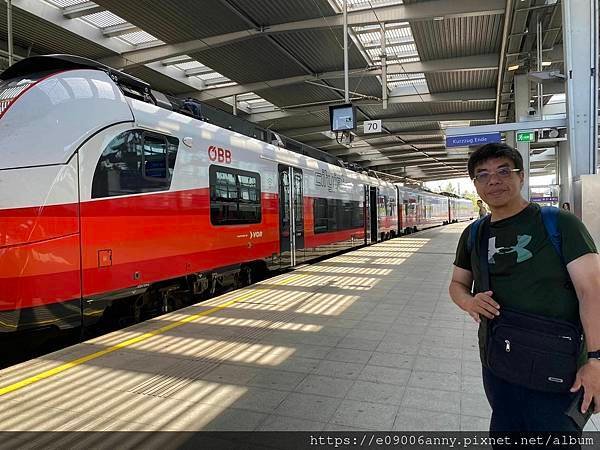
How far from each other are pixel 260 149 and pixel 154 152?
3.42m

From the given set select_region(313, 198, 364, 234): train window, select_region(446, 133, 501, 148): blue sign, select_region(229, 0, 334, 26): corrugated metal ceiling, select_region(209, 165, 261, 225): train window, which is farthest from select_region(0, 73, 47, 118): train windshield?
→ select_region(229, 0, 334, 26): corrugated metal ceiling

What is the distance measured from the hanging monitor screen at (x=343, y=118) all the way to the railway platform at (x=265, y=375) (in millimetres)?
7002

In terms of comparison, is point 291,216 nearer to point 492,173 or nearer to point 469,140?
point 469,140

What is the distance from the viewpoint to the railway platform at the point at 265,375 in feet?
10.6

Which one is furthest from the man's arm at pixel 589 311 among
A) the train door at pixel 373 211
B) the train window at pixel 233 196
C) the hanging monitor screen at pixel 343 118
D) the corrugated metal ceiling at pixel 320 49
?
the train door at pixel 373 211

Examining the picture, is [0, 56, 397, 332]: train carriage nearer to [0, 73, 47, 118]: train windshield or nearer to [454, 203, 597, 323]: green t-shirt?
[0, 73, 47, 118]: train windshield

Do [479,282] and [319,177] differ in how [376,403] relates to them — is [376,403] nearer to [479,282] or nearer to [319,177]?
[479,282]

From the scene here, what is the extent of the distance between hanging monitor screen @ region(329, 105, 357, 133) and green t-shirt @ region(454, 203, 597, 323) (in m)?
11.0


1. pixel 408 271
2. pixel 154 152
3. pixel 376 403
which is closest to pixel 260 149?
pixel 154 152

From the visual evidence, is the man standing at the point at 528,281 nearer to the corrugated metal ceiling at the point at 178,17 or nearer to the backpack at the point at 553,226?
the backpack at the point at 553,226

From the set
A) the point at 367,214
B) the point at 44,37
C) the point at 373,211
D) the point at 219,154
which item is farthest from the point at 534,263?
the point at 373,211

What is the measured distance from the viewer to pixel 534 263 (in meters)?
1.81

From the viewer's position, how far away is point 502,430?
1.97 metres

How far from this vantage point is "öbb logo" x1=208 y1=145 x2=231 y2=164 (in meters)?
7.01
